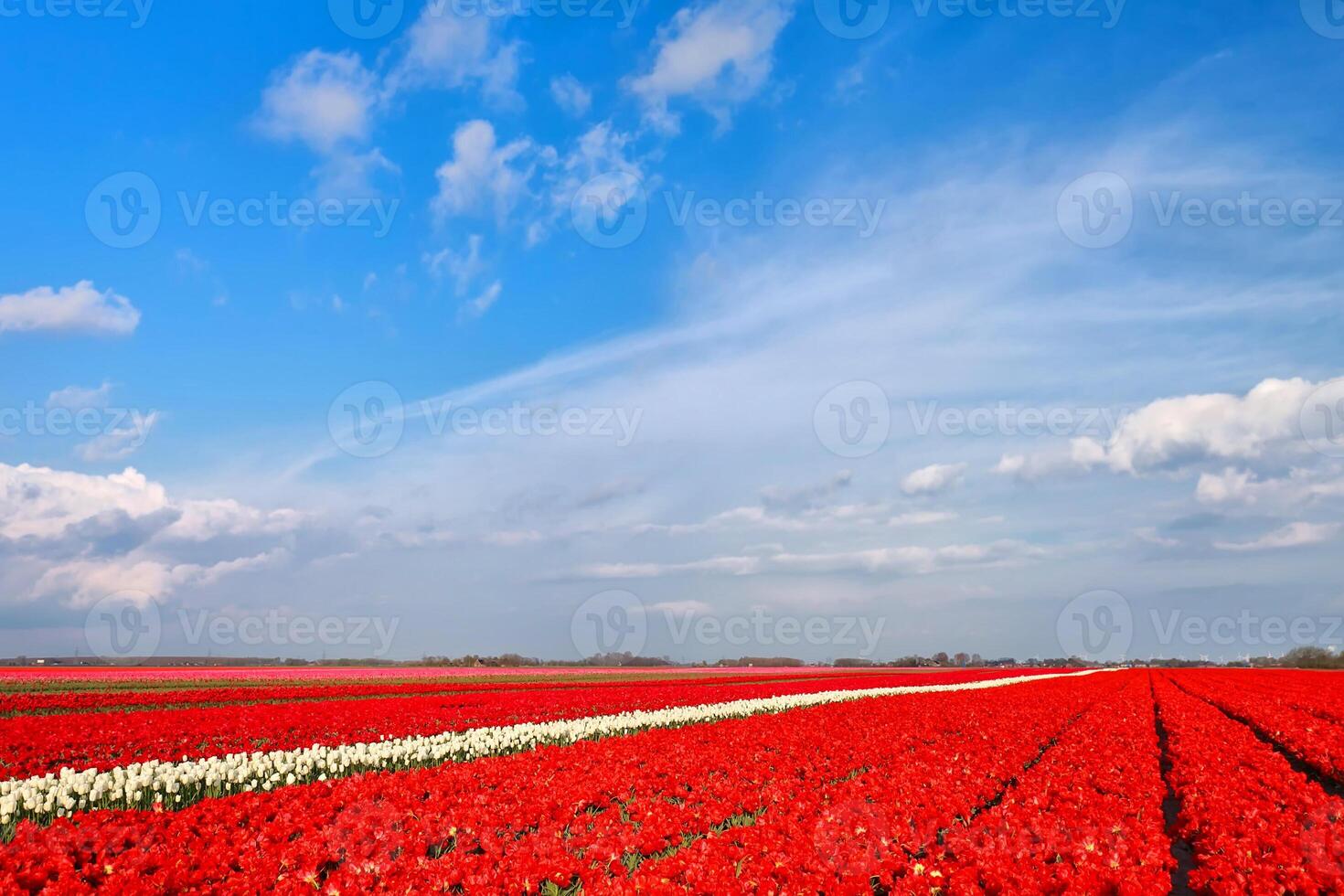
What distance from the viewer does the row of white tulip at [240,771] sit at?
9453 millimetres

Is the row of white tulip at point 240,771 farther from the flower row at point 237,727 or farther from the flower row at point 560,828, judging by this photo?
the flower row at point 560,828

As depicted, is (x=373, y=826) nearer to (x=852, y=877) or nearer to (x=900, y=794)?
(x=852, y=877)

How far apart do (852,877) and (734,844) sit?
144 centimetres

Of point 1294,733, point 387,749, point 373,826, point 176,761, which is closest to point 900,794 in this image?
point 373,826

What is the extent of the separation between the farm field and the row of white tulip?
0.19 feet

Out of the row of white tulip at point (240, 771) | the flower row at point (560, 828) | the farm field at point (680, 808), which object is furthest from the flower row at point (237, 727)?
the flower row at point (560, 828)

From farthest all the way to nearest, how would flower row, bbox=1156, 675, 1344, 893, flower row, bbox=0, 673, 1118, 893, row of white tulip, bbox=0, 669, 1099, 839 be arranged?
1. row of white tulip, bbox=0, 669, 1099, 839
2. flower row, bbox=0, 673, 1118, 893
3. flower row, bbox=1156, 675, 1344, 893

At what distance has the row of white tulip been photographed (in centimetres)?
945

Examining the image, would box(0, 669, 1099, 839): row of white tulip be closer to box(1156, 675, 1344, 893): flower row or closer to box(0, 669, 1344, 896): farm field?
box(0, 669, 1344, 896): farm field

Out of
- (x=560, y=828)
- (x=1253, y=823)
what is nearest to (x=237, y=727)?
(x=560, y=828)

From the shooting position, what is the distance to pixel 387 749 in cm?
1400

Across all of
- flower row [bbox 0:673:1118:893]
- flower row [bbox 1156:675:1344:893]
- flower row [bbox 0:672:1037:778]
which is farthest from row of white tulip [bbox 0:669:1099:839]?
flower row [bbox 1156:675:1344:893]

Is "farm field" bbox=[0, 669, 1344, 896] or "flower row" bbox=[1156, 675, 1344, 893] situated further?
"farm field" bbox=[0, 669, 1344, 896]

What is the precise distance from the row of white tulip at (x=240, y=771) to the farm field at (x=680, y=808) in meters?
0.06
